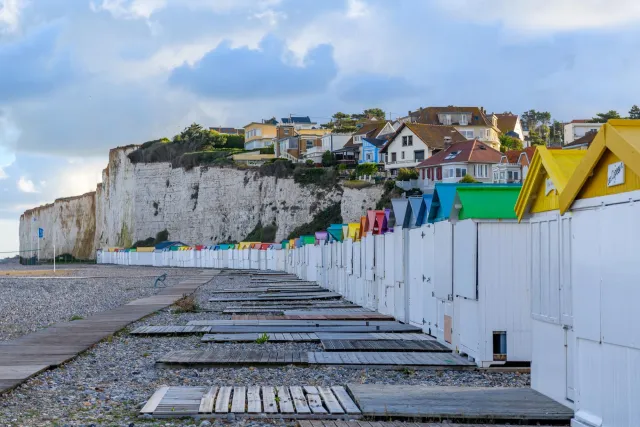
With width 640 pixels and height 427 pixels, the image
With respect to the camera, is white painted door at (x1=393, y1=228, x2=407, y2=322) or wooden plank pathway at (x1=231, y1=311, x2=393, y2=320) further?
wooden plank pathway at (x1=231, y1=311, x2=393, y2=320)

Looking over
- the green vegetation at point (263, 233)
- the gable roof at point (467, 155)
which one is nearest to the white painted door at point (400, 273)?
the gable roof at point (467, 155)

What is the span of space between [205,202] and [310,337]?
8883cm

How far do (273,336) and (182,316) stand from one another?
6122mm

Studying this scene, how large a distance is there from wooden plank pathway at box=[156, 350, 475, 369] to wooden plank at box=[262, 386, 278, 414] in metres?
2.45

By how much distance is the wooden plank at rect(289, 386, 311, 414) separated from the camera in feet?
26.4

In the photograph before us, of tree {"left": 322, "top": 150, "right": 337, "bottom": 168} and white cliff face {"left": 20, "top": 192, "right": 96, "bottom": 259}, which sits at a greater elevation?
tree {"left": 322, "top": 150, "right": 337, "bottom": 168}

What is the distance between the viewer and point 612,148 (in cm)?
680

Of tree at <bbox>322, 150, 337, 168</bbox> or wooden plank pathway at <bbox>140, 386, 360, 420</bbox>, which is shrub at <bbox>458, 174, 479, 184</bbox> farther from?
wooden plank pathway at <bbox>140, 386, 360, 420</bbox>

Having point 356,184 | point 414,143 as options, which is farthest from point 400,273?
point 414,143

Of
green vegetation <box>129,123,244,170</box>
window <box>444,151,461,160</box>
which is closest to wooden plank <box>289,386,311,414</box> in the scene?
window <box>444,151,461,160</box>

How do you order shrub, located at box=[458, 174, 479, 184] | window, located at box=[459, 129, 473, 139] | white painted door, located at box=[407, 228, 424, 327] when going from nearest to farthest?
1. white painted door, located at box=[407, 228, 424, 327]
2. shrub, located at box=[458, 174, 479, 184]
3. window, located at box=[459, 129, 473, 139]

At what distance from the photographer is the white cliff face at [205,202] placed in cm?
9381

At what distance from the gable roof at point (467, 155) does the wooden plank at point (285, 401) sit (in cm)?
7527

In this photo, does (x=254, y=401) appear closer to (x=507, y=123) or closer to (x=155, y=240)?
(x=155, y=240)
